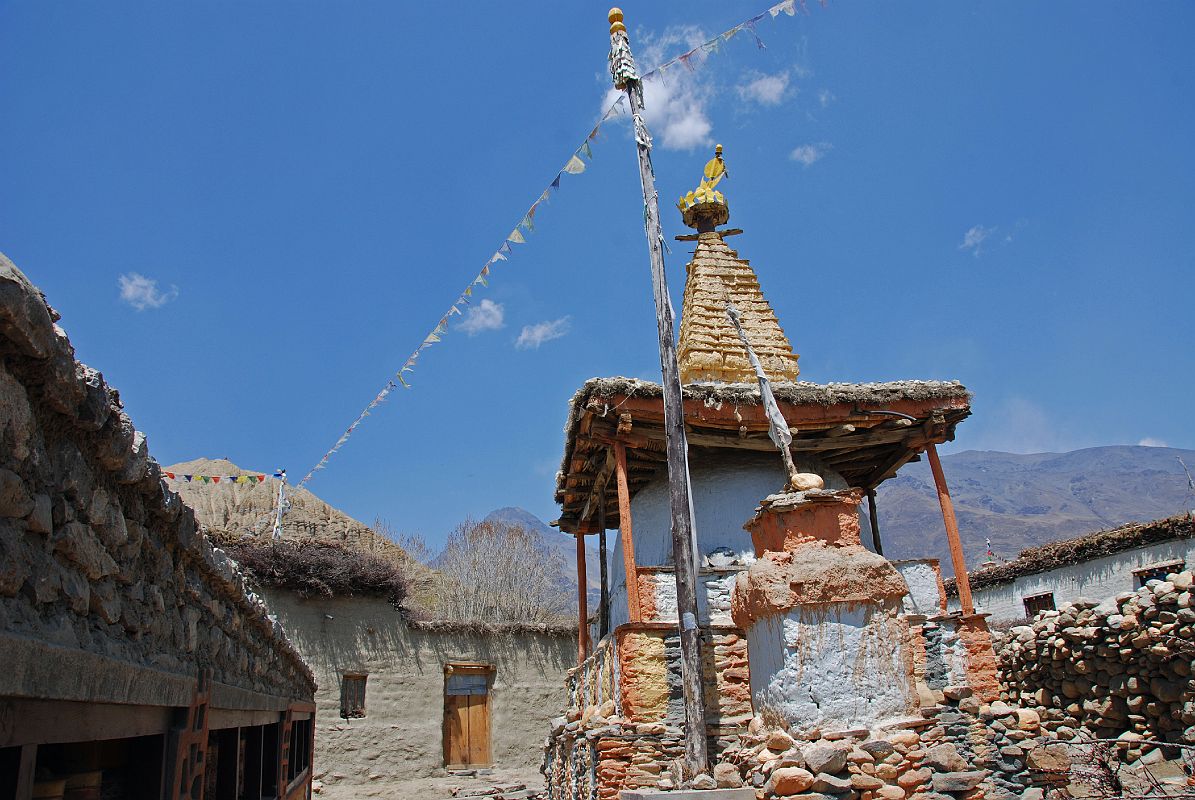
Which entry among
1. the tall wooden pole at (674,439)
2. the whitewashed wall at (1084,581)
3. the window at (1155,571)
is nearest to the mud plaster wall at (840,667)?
the tall wooden pole at (674,439)

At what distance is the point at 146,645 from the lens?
295 centimetres

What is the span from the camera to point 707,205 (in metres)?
15.5

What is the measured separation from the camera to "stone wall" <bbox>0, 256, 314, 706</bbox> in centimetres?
189

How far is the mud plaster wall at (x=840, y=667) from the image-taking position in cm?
672

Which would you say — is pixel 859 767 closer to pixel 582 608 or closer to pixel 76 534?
pixel 76 534

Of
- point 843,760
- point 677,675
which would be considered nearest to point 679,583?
point 677,675

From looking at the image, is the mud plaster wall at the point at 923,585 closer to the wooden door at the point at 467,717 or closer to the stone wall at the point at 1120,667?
the stone wall at the point at 1120,667

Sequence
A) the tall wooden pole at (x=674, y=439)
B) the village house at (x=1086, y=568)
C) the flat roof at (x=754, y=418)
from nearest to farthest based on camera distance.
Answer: the tall wooden pole at (x=674, y=439) < the flat roof at (x=754, y=418) < the village house at (x=1086, y=568)

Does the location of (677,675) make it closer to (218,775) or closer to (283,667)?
(283,667)

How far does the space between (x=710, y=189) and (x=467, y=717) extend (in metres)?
13.3

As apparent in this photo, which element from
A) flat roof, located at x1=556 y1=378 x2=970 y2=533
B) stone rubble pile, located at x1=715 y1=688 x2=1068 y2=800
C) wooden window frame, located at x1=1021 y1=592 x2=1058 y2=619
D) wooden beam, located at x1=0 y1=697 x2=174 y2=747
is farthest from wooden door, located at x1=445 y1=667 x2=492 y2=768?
wooden beam, located at x1=0 y1=697 x2=174 y2=747

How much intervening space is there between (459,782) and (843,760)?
1425 centimetres

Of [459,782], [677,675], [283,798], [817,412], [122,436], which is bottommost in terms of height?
[459,782]

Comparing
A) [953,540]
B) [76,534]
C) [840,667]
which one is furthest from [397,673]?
[76,534]
